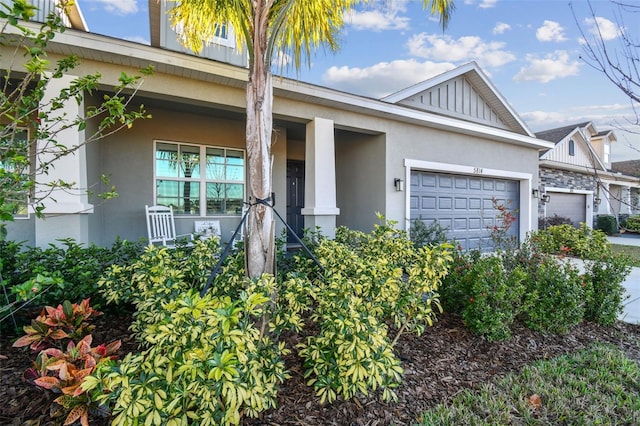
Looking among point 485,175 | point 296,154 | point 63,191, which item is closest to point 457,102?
point 485,175

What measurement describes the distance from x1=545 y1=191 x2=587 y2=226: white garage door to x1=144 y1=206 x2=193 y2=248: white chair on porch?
1386 cm

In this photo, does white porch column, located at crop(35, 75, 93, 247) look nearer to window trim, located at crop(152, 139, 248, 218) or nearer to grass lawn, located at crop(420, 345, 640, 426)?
window trim, located at crop(152, 139, 248, 218)

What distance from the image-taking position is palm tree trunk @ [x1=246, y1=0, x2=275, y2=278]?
9.79ft

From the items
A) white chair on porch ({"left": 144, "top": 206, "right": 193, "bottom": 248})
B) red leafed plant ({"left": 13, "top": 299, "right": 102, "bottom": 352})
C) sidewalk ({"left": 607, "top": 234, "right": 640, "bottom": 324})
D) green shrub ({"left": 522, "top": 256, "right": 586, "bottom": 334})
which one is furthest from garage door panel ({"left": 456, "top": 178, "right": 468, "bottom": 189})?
red leafed plant ({"left": 13, "top": 299, "right": 102, "bottom": 352})

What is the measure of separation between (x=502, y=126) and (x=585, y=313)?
6.76m

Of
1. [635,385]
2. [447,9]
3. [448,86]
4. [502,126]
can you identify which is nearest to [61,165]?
[447,9]

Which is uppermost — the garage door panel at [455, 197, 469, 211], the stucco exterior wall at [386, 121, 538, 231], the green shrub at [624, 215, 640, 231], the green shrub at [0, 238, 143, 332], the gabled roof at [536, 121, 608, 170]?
the gabled roof at [536, 121, 608, 170]

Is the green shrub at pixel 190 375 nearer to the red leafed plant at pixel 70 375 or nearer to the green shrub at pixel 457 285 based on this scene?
the red leafed plant at pixel 70 375

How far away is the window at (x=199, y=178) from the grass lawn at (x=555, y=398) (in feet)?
20.0

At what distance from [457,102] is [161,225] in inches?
314

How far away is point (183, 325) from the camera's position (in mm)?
1817

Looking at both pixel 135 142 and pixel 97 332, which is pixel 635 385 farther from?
pixel 135 142

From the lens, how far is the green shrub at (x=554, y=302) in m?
3.89

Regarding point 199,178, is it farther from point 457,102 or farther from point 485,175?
point 485,175
